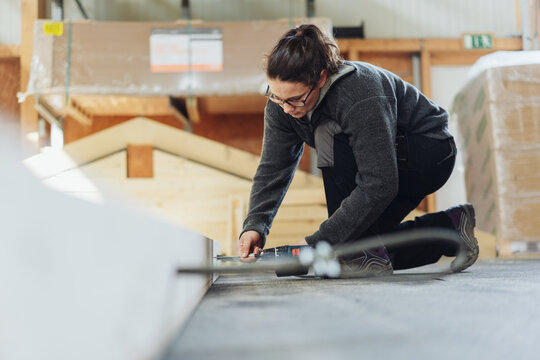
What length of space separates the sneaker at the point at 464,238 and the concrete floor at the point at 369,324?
348 millimetres

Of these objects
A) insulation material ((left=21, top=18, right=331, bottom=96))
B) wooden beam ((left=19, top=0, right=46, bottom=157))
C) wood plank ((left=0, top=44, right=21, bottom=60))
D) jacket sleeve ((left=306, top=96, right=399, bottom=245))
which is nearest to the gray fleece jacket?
jacket sleeve ((left=306, top=96, right=399, bottom=245))

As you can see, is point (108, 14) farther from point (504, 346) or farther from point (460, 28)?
point (504, 346)

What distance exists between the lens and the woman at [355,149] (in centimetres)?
103

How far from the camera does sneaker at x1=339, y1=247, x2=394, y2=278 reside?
114 centimetres

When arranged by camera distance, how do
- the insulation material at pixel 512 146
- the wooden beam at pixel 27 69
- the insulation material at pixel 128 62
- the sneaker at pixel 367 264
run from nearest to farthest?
the sneaker at pixel 367 264 < the insulation material at pixel 512 146 < the insulation material at pixel 128 62 < the wooden beam at pixel 27 69

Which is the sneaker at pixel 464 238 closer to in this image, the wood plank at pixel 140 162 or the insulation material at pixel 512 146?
the insulation material at pixel 512 146

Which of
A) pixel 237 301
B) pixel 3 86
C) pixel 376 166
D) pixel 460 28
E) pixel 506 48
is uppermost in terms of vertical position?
pixel 460 28

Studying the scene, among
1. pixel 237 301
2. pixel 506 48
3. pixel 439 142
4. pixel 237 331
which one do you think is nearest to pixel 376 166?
pixel 439 142

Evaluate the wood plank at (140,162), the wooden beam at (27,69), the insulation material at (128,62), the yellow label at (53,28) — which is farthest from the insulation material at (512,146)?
the wooden beam at (27,69)

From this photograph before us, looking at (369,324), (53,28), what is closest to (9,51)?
(53,28)

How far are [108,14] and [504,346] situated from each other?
146 inches

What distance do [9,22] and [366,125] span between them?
339 centimetres

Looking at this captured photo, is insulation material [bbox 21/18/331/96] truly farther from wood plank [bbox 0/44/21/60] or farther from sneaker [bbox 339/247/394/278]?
sneaker [bbox 339/247/394/278]

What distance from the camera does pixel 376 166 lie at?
1018mm
